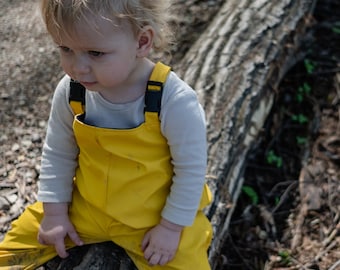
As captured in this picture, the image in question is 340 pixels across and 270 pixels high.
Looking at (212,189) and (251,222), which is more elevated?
(212,189)

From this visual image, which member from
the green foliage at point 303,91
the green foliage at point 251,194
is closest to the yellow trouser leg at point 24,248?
the green foliage at point 251,194

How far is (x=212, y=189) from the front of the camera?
2566 millimetres

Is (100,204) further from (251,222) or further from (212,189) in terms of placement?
(251,222)

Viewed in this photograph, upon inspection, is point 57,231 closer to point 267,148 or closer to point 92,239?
point 92,239

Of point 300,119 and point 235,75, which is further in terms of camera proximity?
A: point 300,119

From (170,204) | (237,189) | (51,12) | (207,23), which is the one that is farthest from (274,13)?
(51,12)

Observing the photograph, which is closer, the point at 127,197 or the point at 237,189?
the point at 127,197

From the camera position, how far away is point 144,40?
1804 mm

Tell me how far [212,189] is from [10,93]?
1.16 m

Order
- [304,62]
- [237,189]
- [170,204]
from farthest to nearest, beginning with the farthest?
[304,62] < [237,189] < [170,204]

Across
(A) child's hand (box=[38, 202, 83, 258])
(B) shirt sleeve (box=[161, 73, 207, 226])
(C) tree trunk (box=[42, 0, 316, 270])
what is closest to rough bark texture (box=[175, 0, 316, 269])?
(C) tree trunk (box=[42, 0, 316, 270])

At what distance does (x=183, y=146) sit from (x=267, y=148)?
1.43 meters

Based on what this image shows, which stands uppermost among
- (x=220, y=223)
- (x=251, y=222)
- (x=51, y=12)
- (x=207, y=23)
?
(x=51, y=12)

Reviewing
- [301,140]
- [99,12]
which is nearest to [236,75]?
[301,140]
